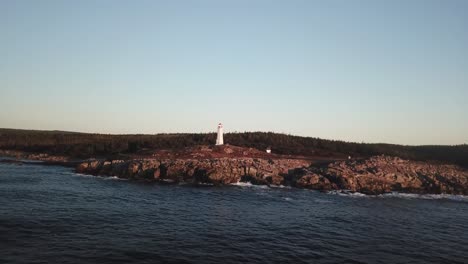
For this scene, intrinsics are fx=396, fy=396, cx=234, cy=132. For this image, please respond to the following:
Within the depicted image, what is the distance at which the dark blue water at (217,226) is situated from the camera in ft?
71.3

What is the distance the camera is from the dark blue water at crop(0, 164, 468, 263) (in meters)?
21.7

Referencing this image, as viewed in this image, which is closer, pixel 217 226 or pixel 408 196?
pixel 217 226

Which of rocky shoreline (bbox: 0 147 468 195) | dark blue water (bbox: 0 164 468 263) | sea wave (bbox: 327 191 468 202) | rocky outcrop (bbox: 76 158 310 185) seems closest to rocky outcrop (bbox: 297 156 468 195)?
rocky shoreline (bbox: 0 147 468 195)

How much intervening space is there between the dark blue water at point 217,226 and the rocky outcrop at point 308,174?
5.12 m

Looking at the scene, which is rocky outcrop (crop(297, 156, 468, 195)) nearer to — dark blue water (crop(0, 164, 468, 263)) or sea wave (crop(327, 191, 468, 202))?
sea wave (crop(327, 191, 468, 202))

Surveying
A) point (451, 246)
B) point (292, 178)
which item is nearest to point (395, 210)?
point (451, 246)

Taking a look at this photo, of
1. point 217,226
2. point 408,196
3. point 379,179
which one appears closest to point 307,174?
point 379,179

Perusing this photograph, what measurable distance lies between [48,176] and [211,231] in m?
33.6

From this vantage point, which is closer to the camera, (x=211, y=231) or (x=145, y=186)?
(x=211, y=231)

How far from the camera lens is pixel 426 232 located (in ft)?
97.4

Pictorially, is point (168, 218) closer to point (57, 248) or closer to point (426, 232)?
point (57, 248)

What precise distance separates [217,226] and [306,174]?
2542 cm

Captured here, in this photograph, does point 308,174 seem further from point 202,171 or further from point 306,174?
point 202,171

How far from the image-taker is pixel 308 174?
168 feet
